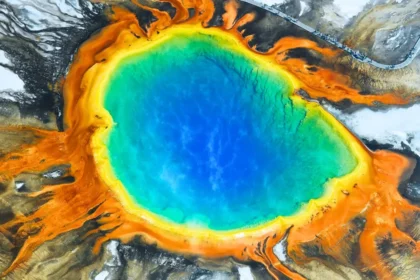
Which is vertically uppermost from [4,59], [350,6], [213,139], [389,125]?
[350,6]

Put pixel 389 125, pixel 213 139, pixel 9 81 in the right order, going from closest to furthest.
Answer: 1. pixel 9 81
2. pixel 389 125
3. pixel 213 139

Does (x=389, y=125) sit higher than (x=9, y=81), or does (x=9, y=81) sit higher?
(x=389, y=125)

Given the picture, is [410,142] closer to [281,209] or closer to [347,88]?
[347,88]

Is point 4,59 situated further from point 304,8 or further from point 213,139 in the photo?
point 304,8

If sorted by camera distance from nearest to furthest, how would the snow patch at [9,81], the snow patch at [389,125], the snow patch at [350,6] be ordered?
the snow patch at [9,81]
the snow patch at [389,125]
the snow patch at [350,6]

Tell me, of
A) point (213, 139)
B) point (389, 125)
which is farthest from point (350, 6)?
point (213, 139)

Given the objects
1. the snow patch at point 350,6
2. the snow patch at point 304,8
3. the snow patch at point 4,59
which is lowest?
the snow patch at point 4,59

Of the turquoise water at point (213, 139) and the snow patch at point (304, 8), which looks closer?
the turquoise water at point (213, 139)

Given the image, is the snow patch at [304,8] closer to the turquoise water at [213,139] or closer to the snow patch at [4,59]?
the turquoise water at [213,139]

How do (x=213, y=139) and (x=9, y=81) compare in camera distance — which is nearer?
(x=9, y=81)

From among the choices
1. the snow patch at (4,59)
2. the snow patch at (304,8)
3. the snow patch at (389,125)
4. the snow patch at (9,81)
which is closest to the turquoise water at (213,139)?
the snow patch at (389,125)
